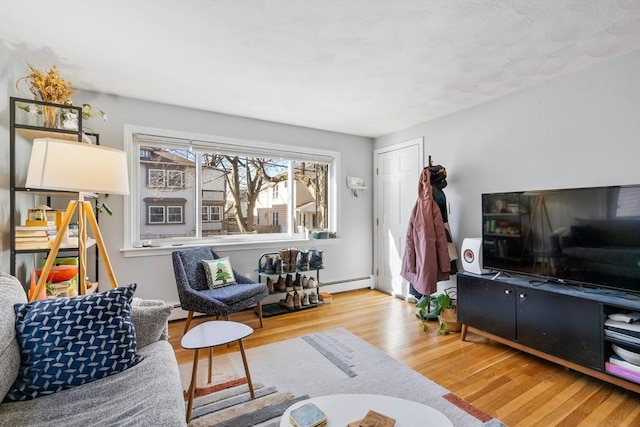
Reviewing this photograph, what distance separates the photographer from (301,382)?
202cm

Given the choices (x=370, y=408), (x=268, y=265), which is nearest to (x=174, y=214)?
(x=268, y=265)

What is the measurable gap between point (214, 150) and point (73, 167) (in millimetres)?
1741

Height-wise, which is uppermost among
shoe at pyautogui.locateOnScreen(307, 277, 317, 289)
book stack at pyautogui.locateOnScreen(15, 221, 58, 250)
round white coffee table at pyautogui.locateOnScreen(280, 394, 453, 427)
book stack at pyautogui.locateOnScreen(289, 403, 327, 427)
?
book stack at pyautogui.locateOnScreen(15, 221, 58, 250)

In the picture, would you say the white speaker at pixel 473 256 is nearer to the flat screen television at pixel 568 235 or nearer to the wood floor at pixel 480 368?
the flat screen television at pixel 568 235

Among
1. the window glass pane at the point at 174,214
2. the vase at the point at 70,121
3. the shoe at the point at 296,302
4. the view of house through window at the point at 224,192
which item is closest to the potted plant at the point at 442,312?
the shoe at the point at 296,302

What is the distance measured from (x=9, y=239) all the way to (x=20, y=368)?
46.6 inches

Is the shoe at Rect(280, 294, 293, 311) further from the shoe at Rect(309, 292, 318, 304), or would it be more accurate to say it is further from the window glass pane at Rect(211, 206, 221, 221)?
the window glass pane at Rect(211, 206, 221, 221)

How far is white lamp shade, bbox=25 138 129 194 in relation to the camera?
164 centimetres

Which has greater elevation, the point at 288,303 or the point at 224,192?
the point at 224,192

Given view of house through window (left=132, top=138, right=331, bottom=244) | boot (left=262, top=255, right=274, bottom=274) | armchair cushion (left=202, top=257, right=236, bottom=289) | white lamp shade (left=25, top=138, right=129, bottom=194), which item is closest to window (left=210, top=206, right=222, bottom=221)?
view of house through window (left=132, top=138, right=331, bottom=244)

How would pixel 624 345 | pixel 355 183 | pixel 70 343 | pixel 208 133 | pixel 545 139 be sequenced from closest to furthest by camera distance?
pixel 70 343
pixel 624 345
pixel 545 139
pixel 208 133
pixel 355 183

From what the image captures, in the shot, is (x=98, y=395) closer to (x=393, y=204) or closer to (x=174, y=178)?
(x=174, y=178)

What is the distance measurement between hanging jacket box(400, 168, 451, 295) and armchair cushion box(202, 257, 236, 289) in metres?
1.90

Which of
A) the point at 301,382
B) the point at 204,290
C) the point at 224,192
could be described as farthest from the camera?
the point at 224,192
